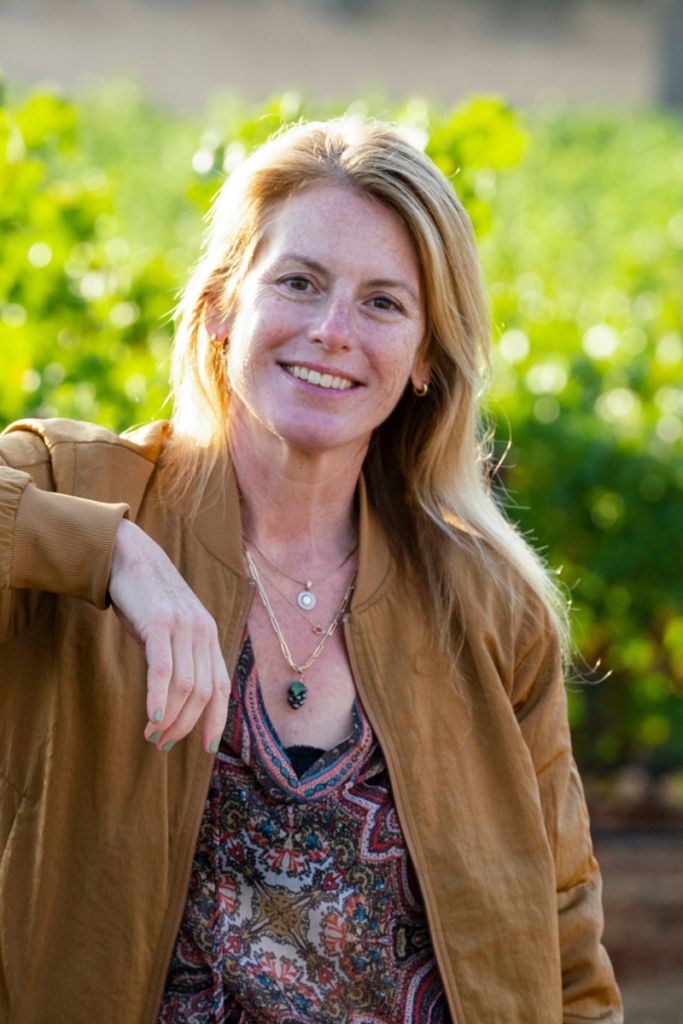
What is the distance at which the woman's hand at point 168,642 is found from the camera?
1977 mm

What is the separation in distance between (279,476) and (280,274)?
1.09 ft

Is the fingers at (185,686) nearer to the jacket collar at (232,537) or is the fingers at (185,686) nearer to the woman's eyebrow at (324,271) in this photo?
the jacket collar at (232,537)

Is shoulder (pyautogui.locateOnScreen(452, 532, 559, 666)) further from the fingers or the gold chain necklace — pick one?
the fingers

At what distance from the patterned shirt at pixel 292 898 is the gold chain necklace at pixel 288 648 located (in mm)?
62

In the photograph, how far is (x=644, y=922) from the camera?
4793 millimetres

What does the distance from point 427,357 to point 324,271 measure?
32cm

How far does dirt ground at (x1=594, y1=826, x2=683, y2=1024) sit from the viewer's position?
4.76m

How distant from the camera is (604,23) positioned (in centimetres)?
1920

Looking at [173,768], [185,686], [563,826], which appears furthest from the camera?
[563,826]

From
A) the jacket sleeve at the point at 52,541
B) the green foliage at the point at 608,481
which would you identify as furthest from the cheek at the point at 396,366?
the green foliage at the point at 608,481

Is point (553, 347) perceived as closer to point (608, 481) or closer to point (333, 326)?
point (608, 481)

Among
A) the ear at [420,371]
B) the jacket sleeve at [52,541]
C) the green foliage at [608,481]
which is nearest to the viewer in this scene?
the jacket sleeve at [52,541]

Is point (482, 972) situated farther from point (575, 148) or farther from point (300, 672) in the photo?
point (575, 148)

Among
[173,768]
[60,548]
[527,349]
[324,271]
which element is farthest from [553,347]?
[60,548]
